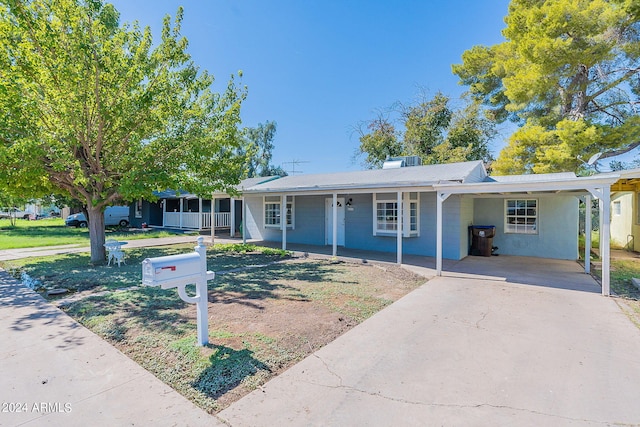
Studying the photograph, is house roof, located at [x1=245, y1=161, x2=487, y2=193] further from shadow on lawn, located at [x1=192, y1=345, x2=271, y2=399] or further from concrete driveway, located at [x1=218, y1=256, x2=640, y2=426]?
shadow on lawn, located at [x1=192, y1=345, x2=271, y2=399]

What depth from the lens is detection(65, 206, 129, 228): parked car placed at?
2098cm

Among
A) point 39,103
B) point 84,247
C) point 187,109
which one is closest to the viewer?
point 39,103

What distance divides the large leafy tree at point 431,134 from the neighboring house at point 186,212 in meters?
10.9

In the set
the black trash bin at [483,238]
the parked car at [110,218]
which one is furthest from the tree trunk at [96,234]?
the parked car at [110,218]

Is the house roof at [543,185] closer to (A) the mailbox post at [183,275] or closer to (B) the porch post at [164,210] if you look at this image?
(A) the mailbox post at [183,275]

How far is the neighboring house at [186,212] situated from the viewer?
18172 millimetres

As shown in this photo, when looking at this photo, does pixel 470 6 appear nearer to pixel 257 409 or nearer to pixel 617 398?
pixel 617 398

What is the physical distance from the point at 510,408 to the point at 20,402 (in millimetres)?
4144

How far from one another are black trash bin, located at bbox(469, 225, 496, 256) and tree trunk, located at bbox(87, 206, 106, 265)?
11.7 meters

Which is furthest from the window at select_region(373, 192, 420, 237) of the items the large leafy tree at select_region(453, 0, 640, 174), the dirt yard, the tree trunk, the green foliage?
the tree trunk

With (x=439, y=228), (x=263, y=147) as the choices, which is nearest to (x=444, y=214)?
(x=439, y=228)

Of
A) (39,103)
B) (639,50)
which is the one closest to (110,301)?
→ (39,103)

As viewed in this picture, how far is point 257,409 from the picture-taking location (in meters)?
2.57

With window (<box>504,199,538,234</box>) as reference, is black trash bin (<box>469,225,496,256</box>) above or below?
below
